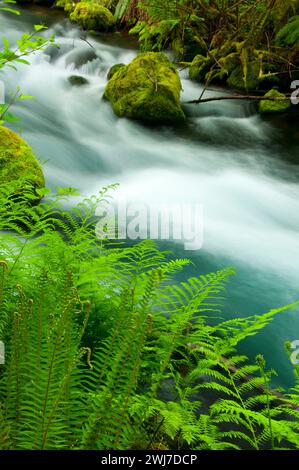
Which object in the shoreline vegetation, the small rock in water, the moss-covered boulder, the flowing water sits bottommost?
the flowing water

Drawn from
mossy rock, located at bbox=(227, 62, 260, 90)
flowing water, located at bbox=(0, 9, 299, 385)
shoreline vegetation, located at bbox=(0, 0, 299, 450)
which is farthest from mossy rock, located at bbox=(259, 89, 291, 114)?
shoreline vegetation, located at bbox=(0, 0, 299, 450)

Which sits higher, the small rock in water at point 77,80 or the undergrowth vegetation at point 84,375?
the undergrowth vegetation at point 84,375

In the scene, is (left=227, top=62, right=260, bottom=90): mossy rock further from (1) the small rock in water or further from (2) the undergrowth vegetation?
(2) the undergrowth vegetation

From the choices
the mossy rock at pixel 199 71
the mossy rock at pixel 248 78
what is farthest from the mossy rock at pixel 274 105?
the mossy rock at pixel 199 71

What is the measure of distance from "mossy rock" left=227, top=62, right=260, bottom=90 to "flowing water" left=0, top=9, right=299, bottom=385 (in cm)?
50

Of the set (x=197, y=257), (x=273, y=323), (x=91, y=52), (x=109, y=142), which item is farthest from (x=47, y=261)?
(x=91, y=52)

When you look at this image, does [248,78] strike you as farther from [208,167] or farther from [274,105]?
[208,167]

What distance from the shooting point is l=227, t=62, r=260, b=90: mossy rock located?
9.52 metres

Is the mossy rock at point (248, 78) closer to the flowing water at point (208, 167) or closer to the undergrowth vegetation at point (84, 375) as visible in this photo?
the flowing water at point (208, 167)

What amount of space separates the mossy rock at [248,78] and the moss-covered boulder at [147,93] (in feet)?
5.86

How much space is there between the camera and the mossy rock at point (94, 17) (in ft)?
45.9

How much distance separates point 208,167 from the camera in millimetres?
7297


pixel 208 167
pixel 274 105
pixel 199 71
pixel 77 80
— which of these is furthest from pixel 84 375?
pixel 199 71

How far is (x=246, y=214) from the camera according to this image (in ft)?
19.9
